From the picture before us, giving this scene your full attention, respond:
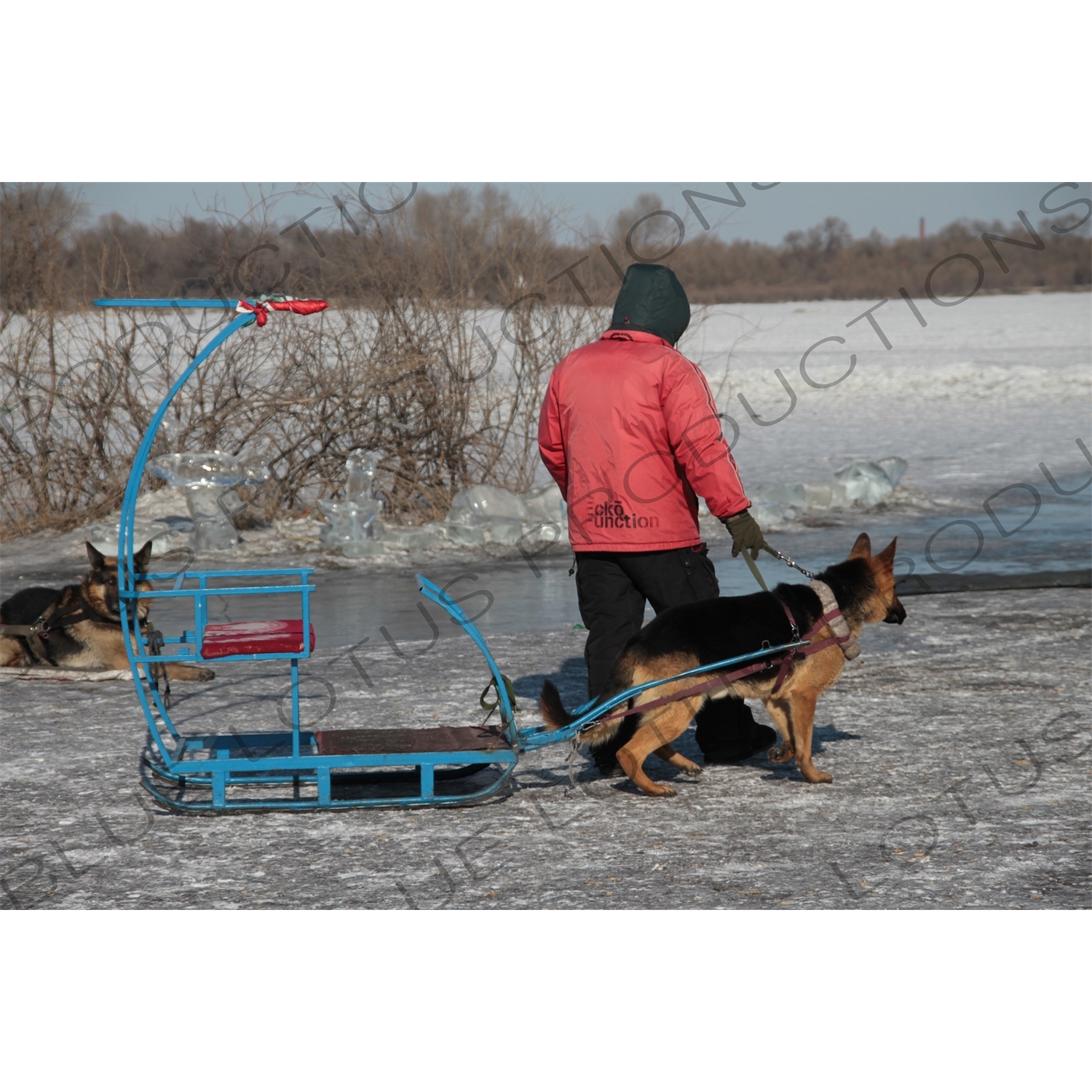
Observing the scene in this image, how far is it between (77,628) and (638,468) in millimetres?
3550

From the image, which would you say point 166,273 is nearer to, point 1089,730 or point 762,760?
point 762,760

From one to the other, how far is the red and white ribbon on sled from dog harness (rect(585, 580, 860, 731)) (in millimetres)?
1826

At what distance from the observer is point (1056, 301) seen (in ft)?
132

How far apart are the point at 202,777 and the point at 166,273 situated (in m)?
7.84

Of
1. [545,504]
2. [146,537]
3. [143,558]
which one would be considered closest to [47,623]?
[143,558]

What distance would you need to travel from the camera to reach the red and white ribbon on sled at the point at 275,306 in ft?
13.9

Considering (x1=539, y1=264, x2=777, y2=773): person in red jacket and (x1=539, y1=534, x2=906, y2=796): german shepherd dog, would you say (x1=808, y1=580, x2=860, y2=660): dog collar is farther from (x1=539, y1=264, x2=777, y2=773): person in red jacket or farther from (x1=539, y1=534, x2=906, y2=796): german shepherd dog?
(x1=539, y1=264, x2=777, y2=773): person in red jacket

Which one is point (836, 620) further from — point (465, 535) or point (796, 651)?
point (465, 535)

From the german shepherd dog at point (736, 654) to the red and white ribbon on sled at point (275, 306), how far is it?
5.43 ft

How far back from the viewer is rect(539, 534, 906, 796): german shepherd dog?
456 cm

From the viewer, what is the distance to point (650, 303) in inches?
189

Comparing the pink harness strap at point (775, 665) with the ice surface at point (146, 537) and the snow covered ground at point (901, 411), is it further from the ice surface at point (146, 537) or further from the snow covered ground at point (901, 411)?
the ice surface at point (146, 537)

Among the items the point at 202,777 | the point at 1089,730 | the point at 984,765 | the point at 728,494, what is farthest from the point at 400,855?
the point at 1089,730

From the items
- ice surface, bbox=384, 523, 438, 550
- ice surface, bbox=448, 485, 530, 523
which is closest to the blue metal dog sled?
ice surface, bbox=384, 523, 438, 550
